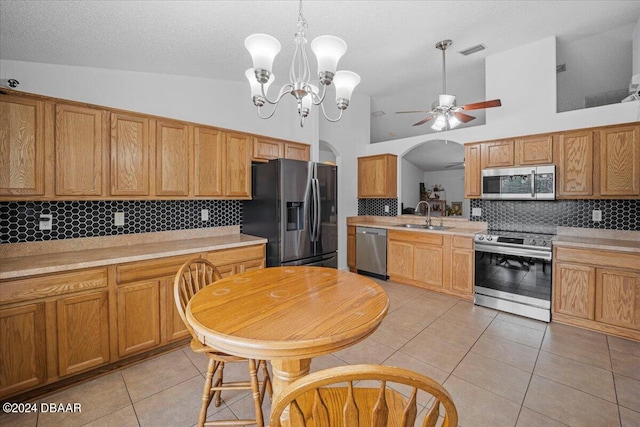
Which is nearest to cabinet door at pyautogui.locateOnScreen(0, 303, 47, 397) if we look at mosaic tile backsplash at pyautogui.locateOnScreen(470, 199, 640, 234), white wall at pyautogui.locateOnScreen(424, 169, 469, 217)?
mosaic tile backsplash at pyautogui.locateOnScreen(470, 199, 640, 234)

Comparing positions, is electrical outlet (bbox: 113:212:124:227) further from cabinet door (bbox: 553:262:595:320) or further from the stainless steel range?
cabinet door (bbox: 553:262:595:320)

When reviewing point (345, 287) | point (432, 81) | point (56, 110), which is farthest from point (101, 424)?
point (432, 81)

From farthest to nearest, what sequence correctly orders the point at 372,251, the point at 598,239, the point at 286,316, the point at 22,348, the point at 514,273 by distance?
the point at 372,251 → the point at 514,273 → the point at 598,239 → the point at 22,348 → the point at 286,316

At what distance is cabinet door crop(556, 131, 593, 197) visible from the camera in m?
3.10

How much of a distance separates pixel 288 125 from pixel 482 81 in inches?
127

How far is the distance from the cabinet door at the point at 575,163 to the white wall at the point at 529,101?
0.63 feet

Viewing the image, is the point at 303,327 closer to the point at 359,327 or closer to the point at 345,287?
the point at 359,327

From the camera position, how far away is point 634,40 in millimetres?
3115

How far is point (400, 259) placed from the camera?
4375 mm

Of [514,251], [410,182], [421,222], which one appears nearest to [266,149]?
[421,222]

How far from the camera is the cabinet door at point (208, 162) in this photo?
2990 mm

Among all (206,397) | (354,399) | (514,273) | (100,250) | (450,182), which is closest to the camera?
(354,399)

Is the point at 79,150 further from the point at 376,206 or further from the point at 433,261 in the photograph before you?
the point at 376,206

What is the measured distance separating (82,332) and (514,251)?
4118mm
